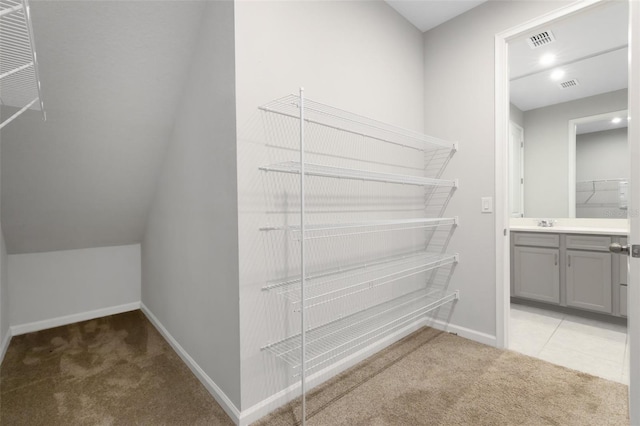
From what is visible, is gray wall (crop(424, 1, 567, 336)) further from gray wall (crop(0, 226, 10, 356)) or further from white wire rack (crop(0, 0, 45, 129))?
gray wall (crop(0, 226, 10, 356))

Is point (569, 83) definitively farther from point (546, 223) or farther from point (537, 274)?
point (537, 274)

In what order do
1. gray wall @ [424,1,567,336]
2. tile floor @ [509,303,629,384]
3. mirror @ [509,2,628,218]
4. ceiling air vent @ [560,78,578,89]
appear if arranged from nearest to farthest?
tile floor @ [509,303,629,384] < gray wall @ [424,1,567,336] < mirror @ [509,2,628,218] < ceiling air vent @ [560,78,578,89]

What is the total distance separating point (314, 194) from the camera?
171cm

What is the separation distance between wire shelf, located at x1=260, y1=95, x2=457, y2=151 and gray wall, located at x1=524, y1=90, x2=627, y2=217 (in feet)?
6.02

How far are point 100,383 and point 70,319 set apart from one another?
1336mm

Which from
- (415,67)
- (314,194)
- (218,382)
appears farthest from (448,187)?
(218,382)

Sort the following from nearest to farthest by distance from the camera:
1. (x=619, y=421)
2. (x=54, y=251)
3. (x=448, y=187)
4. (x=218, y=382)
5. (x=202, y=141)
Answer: (x=619, y=421)
(x=218, y=382)
(x=202, y=141)
(x=448, y=187)
(x=54, y=251)

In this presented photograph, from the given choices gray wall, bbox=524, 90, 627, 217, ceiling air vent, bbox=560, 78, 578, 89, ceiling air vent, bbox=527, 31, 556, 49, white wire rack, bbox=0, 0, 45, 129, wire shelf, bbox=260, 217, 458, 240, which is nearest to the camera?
white wire rack, bbox=0, 0, 45, 129

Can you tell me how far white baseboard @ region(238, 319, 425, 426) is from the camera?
4.72ft

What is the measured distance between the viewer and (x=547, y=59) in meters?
2.70

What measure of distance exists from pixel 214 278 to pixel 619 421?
80.9 inches

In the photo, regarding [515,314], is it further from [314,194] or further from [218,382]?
[218,382]

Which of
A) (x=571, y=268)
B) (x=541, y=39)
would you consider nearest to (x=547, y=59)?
(x=541, y=39)

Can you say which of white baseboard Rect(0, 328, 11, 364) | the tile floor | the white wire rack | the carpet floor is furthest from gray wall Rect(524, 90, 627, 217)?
white baseboard Rect(0, 328, 11, 364)
